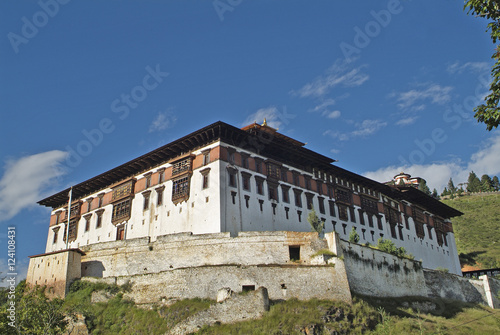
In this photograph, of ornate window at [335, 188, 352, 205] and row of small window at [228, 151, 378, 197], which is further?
ornate window at [335, 188, 352, 205]

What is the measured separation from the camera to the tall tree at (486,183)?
506 feet

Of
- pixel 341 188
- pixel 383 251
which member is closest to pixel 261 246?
pixel 383 251

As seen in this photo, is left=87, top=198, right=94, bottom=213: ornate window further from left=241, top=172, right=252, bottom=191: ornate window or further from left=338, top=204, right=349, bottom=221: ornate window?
left=338, top=204, right=349, bottom=221: ornate window

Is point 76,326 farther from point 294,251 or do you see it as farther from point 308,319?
point 294,251

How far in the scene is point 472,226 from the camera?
113438mm

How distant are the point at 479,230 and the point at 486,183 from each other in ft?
176

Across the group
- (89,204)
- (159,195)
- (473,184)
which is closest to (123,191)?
(159,195)

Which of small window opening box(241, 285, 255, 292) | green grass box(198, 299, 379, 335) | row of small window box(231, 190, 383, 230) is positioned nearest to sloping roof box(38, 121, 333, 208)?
row of small window box(231, 190, 383, 230)

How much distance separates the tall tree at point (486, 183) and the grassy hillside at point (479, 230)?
41.2ft

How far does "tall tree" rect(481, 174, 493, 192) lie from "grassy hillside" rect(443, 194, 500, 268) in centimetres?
1256

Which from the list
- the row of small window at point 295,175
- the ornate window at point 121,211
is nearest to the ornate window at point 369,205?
the row of small window at point 295,175

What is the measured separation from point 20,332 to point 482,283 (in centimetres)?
5637

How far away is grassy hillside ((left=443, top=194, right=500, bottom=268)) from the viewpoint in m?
92.7

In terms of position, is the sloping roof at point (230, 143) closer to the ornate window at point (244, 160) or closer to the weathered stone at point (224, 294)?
the ornate window at point (244, 160)
